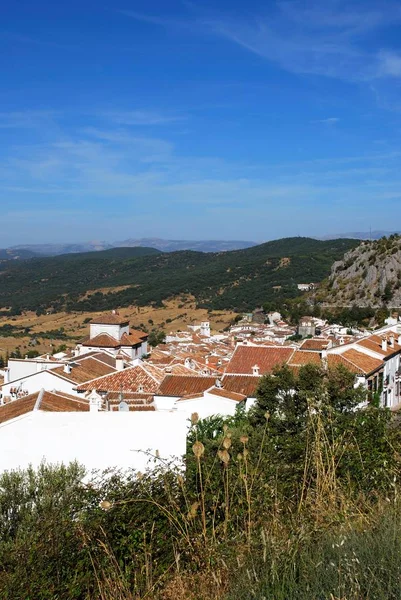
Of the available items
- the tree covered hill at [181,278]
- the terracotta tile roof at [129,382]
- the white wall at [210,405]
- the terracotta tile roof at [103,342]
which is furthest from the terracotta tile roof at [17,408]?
the tree covered hill at [181,278]

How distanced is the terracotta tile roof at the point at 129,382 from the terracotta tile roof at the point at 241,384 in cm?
328

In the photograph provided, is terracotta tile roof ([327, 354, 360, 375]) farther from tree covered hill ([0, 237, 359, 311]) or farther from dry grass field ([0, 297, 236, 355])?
tree covered hill ([0, 237, 359, 311])

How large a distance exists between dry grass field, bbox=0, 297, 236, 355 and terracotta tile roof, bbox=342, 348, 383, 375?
46984 millimetres

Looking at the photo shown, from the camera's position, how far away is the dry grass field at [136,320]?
260 ft

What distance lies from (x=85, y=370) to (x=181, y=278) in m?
104

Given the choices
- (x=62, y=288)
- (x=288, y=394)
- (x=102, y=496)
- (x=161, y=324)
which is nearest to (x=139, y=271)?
(x=62, y=288)

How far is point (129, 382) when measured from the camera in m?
27.8

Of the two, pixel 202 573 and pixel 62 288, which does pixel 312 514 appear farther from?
pixel 62 288

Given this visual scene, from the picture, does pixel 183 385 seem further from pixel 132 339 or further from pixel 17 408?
pixel 132 339

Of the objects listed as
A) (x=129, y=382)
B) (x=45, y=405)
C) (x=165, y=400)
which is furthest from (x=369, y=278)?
(x=45, y=405)

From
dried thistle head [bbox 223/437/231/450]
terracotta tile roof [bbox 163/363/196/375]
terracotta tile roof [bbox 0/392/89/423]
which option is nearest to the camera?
dried thistle head [bbox 223/437/231/450]

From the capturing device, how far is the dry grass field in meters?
79.1

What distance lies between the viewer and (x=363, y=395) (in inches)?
798

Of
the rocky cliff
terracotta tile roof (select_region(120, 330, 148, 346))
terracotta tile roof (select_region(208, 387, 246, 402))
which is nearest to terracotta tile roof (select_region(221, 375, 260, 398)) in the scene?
terracotta tile roof (select_region(208, 387, 246, 402))
